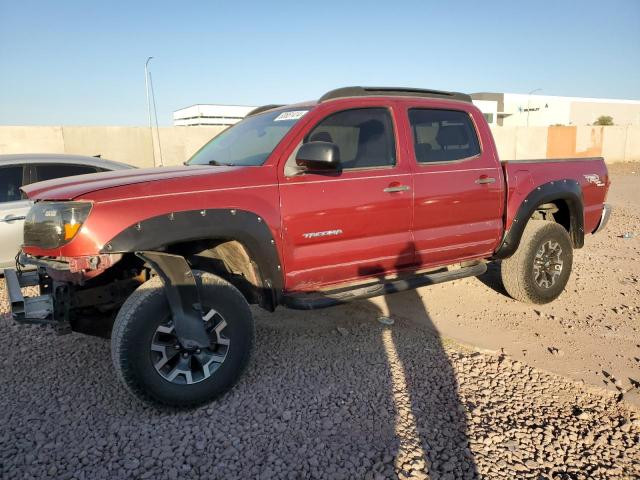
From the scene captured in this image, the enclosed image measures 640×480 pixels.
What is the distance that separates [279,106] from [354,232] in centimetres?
154

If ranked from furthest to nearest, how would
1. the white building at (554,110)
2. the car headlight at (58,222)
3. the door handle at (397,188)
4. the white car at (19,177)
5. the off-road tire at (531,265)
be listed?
1. the white building at (554,110)
2. the white car at (19,177)
3. the off-road tire at (531,265)
4. the door handle at (397,188)
5. the car headlight at (58,222)

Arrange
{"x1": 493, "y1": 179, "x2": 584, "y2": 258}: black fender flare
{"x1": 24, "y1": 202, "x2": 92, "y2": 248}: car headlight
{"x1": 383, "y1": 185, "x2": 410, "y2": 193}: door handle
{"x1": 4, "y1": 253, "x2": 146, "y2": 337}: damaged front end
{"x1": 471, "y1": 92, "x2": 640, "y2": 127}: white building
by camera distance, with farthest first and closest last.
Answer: {"x1": 471, "y1": 92, "x2": 640, "y2": 127}: white building → {"x1": 493, "y1": 179, "x2": 584, "y2": 258}: black fender flare → {"x1": 383, "y1": 185, "x2": 410, "y2": 193}: door handle → {"x1": 4, "y1": 253, "x2": 146, "y2": 337}: damaged front end → {"x1": 24, "y1": 202, "x2": 92, "y2": 248}: car headlight

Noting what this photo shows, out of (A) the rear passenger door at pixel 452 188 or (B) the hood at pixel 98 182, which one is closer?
(B) the hood at pixel 98 182

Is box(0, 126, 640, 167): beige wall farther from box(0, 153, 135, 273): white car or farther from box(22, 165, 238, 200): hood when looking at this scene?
box(22, 165, 238, 200): hood

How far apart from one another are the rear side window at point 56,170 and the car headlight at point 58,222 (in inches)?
121

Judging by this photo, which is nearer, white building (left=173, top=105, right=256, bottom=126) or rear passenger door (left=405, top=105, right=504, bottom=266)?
rear passenger door (left=405, top=105, right=504, bottom=266)

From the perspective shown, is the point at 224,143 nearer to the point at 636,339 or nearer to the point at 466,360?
the point at 466,360

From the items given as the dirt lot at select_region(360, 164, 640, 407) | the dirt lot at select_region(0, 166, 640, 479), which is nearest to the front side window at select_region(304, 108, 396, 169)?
the dirt lot at select_region(0, 166, 640, 479)

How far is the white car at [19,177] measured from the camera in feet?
16.5

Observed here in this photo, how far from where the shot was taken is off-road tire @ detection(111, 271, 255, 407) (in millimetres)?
2682

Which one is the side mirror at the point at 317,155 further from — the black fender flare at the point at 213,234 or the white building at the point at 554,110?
the white building at the point at 554,110

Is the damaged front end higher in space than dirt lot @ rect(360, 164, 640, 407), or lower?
higher

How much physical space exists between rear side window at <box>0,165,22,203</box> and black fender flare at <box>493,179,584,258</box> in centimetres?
523

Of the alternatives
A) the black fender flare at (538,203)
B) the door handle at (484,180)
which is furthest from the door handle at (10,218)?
the black fender flare at (538,203)
